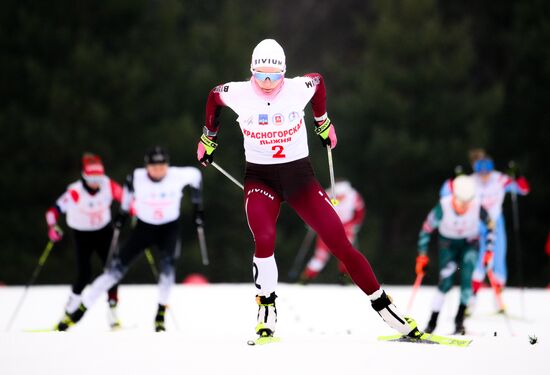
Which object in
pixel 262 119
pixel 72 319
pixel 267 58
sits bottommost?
pixel 72 319

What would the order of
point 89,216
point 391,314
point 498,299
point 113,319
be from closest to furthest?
1. point 391,314
2. point 89,216
3. point 113,319
4. point 498,299

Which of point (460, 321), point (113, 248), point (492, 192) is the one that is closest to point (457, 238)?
point (460, 321)

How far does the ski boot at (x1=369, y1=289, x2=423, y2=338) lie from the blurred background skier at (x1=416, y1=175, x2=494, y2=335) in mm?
2897

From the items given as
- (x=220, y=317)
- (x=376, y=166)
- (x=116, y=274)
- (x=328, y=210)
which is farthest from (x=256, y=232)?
(x=376, y=166)

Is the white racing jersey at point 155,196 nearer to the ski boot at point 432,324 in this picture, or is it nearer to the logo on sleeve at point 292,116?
the ski boot at point 432,324

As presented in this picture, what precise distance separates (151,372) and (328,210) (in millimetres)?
1669

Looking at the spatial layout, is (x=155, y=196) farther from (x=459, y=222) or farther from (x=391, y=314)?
(x=391, y=314)

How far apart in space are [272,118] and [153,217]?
11.0 feet

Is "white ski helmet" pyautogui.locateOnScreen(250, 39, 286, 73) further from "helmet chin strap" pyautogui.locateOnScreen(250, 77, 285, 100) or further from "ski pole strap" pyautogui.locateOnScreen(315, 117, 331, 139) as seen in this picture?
"ski pole strap" pyautogui.locateOnScreen(315, 117, 331, 139)

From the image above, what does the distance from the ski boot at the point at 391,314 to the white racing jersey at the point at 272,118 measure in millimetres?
1092

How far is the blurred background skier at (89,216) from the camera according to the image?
31.7 feet

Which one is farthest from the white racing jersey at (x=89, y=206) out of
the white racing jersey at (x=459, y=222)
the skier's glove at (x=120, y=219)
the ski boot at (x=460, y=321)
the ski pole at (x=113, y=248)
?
the ski boot at (x=460, y=321)

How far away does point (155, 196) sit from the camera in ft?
30.6

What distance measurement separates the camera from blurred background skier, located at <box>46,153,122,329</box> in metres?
9.67
